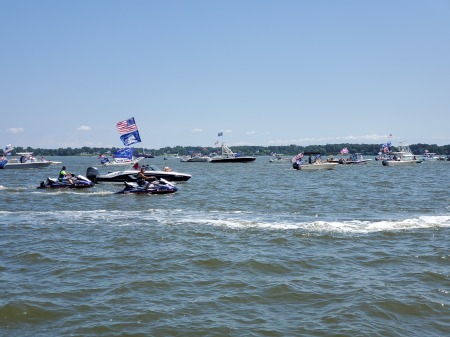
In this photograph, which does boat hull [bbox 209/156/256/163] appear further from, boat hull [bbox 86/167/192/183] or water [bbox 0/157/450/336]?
water [bbox 0/157/450/336]

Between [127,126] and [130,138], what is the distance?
106 cm

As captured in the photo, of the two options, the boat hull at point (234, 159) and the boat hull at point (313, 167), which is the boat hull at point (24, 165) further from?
the boat hull at point (234, 159)

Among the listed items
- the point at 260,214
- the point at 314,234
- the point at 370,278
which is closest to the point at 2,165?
the point at 260,214

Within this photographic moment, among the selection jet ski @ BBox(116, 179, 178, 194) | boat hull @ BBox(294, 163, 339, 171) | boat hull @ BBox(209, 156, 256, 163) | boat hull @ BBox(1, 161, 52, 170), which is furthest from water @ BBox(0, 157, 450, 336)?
boat hull @ BBox(209, 156, 256, 163)

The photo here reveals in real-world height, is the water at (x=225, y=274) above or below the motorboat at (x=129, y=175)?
below

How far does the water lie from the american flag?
779 inches

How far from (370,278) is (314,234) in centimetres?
516

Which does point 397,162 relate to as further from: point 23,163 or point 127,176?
point 23,163

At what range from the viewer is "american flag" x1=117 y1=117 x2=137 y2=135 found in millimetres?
40781

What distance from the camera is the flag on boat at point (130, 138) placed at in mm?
40938

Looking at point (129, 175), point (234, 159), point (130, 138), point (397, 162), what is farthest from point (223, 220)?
point (234, 159)

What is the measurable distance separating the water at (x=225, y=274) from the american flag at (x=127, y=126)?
1980 centimetres

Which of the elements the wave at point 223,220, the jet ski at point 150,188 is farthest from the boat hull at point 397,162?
the wave at point 223,220

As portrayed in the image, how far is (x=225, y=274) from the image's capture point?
1135 cm
